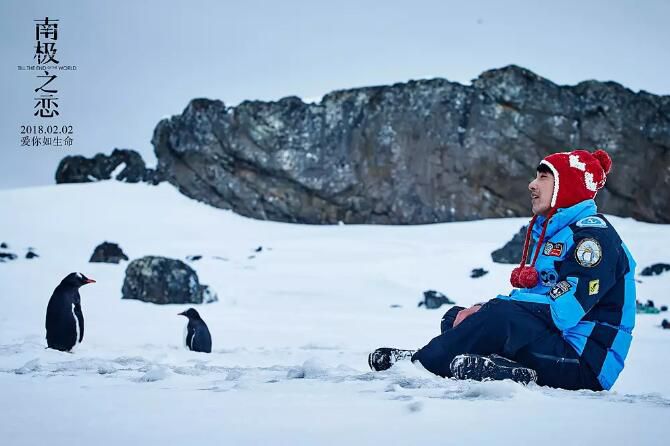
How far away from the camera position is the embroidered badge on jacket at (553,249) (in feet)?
9.84

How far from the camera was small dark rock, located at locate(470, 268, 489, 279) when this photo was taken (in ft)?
37.0

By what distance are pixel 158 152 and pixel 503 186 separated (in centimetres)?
1050

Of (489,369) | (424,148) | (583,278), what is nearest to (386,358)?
(489,369)

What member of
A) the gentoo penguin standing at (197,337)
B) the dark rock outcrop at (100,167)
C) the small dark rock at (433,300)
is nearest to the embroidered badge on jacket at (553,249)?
the gentoo penguin standing at (197,337)

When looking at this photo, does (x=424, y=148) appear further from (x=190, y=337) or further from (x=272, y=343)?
(x=190, y=337)

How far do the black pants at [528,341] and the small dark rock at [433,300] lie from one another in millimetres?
6184

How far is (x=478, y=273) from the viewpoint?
11.3m

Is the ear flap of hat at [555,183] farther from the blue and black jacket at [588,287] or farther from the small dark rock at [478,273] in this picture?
the small dark rock at [478,273]

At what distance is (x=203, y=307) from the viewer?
8.95 meters

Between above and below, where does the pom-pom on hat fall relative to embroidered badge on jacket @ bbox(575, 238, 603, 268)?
above

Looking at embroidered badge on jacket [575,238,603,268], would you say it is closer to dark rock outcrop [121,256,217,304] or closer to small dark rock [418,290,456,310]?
small dark rock [418,290,456,310]

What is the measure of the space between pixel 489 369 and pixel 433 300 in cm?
649

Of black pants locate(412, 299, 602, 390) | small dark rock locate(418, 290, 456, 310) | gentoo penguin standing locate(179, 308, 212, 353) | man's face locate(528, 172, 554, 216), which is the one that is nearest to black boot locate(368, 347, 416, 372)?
black pants locate(412, 299, 602, 390)

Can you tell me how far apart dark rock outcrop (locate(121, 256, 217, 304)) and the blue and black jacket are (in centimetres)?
666
